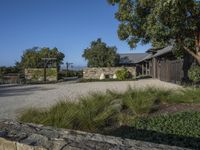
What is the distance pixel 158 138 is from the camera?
537 centimetres

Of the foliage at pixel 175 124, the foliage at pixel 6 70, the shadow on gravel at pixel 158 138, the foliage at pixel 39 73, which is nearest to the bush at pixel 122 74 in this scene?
the foliage at pixel 39 73

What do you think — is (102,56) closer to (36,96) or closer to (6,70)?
(6,70)

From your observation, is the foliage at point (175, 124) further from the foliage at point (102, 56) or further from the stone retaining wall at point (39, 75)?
the foliage at point (102, 56)

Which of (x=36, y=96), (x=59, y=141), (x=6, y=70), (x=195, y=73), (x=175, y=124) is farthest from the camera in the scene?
(x=6, y=70)

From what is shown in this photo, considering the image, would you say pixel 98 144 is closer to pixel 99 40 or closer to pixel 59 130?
pixel 59 130

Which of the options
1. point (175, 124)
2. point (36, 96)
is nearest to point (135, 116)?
point (175, 124)

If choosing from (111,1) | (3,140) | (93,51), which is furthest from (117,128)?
(93,51)

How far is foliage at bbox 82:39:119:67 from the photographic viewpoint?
47.9 m

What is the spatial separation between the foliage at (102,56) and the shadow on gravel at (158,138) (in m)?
41.6

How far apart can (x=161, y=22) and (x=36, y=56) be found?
139 ft

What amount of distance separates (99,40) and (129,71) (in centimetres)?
2009

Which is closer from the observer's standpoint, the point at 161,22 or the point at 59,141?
the point at 59,141

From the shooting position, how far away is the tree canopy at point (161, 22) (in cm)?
1134

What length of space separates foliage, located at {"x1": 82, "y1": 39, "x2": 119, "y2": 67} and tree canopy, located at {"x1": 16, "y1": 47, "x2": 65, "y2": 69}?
5.99 meters
